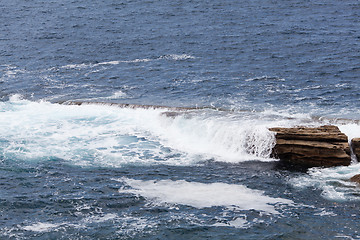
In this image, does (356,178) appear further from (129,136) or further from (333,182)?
(129,136)

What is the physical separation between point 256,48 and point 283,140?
27966 millimetres

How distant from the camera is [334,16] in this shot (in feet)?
253

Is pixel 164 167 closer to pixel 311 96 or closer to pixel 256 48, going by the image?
pixel 311 96

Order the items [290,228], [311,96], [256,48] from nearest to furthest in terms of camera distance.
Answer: [290,228], [311,96], [256,48]

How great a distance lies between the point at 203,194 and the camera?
35.2 m

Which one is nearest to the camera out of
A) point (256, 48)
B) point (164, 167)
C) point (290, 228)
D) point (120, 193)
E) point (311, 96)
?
point (290, 228)

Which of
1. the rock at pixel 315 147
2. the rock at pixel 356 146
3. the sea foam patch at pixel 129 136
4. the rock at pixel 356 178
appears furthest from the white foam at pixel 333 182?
the sea foam patch at pixel 129 136

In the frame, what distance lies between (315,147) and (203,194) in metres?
9.04

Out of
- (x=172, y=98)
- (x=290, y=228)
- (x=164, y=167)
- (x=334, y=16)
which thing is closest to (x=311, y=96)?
(x=172, y=98)

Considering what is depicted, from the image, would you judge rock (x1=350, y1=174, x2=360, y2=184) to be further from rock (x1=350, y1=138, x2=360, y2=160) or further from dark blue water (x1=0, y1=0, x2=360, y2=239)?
rock (x1=350, y1=138, x2=360, y2=160)

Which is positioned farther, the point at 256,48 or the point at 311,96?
the point at 256,48

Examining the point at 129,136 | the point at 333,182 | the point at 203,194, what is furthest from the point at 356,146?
the point at 129,136

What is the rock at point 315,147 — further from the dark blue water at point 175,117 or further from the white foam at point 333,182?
the dark blue water at point 175,117

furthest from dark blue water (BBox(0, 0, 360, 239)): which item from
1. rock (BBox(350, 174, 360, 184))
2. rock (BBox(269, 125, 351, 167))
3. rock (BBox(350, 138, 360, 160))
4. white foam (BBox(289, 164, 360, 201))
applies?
rock (BBox(350, 138, 360, 160))
